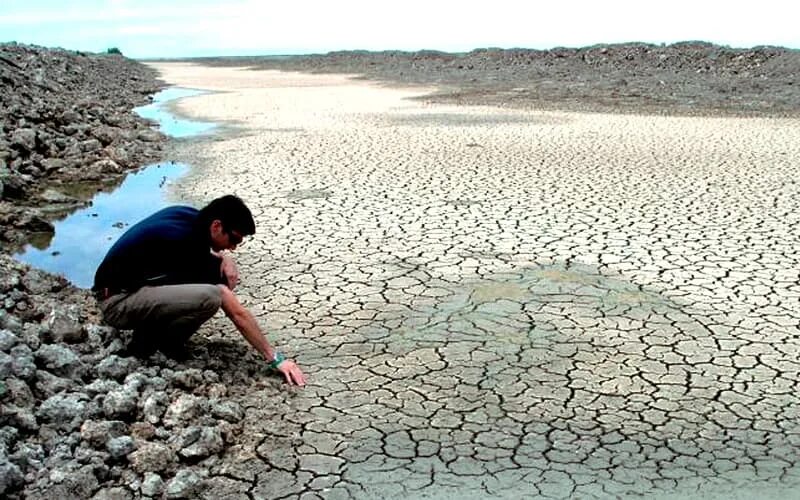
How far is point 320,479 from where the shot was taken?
11.4 feet

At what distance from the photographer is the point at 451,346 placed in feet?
16.1

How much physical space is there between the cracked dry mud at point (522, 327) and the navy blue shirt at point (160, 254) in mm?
672

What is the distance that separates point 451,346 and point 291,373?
1.01 metres

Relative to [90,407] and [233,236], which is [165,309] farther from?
[90,407]

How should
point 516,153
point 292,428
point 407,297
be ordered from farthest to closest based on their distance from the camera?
point 516,153 → point 407,297 → point 292,428

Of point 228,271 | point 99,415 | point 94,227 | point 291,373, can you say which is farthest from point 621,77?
point 99,415

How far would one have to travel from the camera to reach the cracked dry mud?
3.58m

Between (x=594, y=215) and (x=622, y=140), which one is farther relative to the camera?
(x=622, y=140)

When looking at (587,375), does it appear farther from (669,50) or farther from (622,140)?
(669,50)

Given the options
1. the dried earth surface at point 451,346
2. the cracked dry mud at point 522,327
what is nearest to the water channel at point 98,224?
the dried earth surface at point 451,346

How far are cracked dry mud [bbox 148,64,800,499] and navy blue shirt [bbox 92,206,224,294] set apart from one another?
0.67 m

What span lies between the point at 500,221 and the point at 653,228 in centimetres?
135

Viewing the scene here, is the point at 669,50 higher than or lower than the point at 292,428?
higher

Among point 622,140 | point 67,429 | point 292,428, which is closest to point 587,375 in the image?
point 292,428
